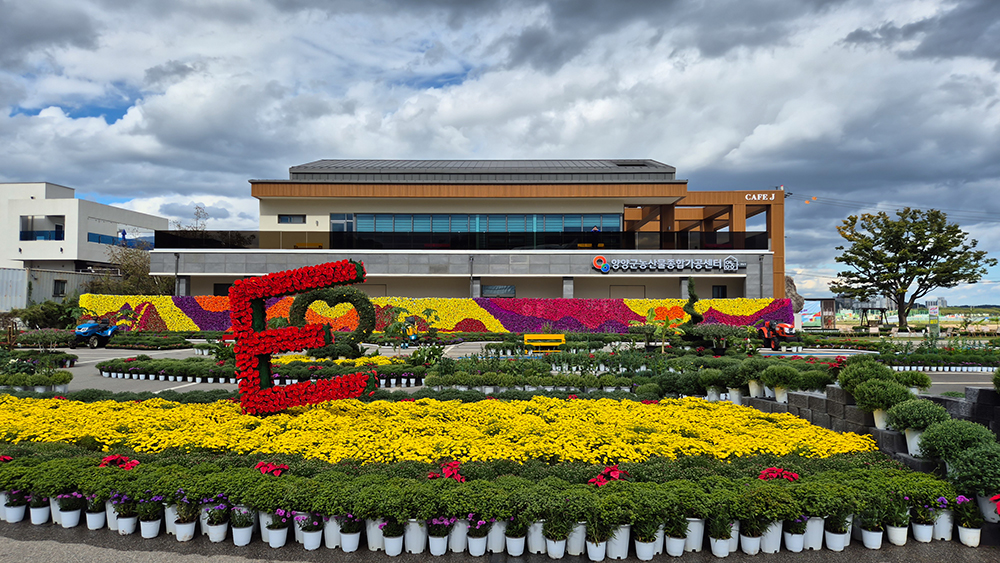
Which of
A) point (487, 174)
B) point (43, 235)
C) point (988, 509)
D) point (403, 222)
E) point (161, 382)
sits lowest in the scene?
point (161, 382)

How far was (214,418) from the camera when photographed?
898 cm

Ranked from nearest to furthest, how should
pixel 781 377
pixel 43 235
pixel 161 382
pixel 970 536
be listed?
pixel 970 536 < pixel 781 377 < pixel 161 382 < pixel 43 235

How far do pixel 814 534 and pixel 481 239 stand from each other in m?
31.6

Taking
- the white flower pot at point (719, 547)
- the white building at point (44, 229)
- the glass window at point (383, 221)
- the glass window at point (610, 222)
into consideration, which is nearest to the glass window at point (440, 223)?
the glass window at point (383, 221)

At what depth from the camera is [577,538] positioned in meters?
4.98

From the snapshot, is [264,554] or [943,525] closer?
[264,554]

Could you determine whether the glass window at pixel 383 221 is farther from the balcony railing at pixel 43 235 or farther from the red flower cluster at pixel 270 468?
the red flower cluster at pixel 270 468

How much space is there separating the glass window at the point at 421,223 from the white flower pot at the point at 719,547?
34.5 meters

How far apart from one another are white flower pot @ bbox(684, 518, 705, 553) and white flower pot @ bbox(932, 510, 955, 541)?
2.50 metres

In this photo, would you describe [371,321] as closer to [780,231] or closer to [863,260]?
[780,231]

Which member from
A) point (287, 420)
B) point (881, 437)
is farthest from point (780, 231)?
point (287, 420)

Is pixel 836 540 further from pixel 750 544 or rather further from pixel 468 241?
pixel 468 241

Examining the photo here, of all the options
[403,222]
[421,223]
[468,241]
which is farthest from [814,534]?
[403,222]

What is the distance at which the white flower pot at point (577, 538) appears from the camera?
496cm
